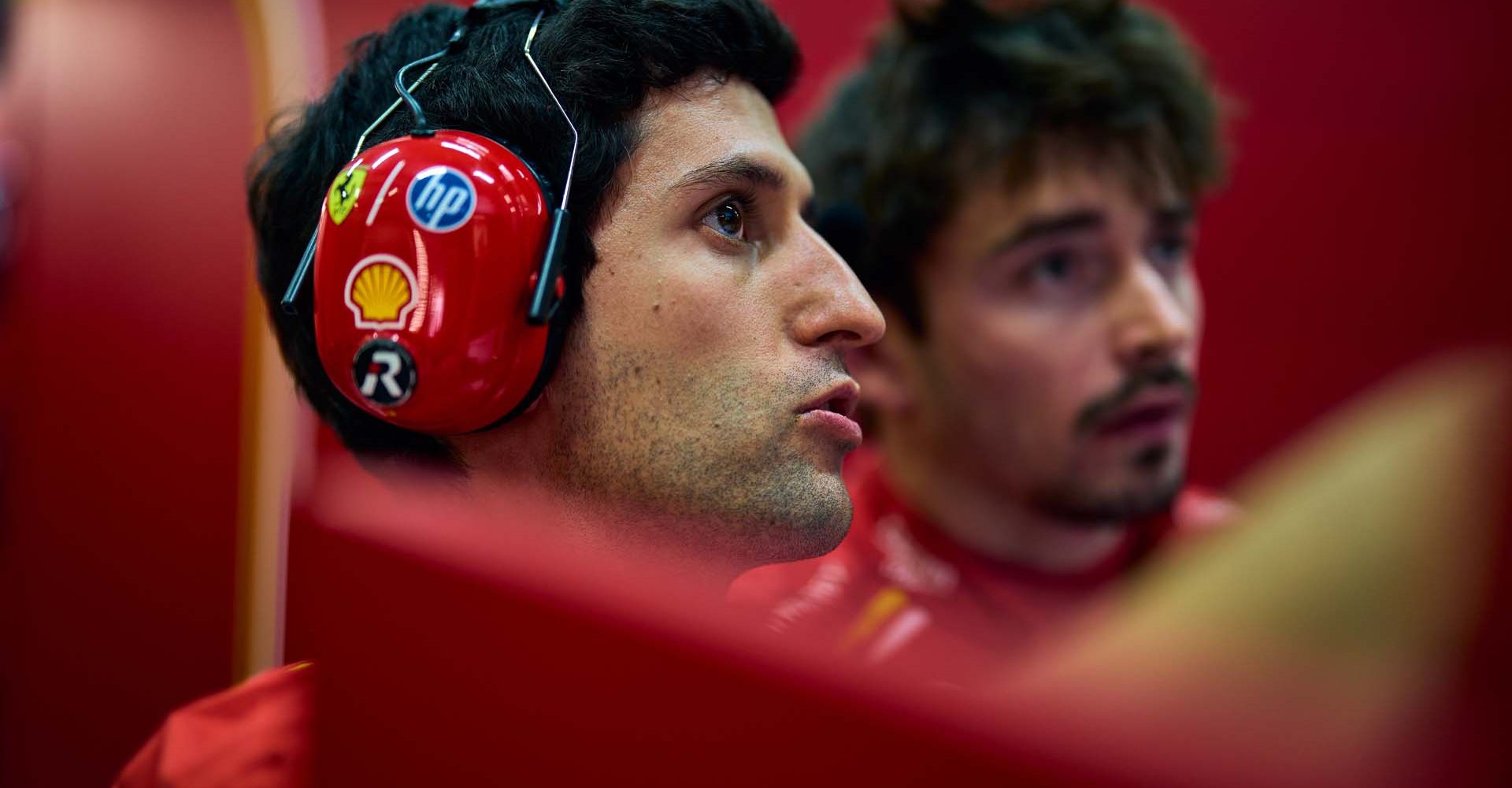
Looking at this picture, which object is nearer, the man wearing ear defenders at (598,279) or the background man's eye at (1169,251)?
the man wearing ear defenders at (598,279)

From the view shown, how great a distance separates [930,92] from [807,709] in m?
1.28

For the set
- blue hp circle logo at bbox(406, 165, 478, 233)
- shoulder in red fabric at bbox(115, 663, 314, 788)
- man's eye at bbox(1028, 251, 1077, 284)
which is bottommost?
shoulder in red fabric at bbox(115, 663, 314, 788)

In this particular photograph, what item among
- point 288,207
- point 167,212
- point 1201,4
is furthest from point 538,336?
point 1201,4

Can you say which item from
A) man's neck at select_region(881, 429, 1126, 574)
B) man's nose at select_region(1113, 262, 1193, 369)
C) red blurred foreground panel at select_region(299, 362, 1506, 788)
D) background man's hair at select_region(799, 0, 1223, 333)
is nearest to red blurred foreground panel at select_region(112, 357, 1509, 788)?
red blurred foreground panel at select_region(299, 362, 1506, 788)

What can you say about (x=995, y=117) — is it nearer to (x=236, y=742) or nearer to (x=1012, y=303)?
(x=1012, y=303)

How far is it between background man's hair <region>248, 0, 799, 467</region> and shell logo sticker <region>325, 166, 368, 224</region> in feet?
0.35

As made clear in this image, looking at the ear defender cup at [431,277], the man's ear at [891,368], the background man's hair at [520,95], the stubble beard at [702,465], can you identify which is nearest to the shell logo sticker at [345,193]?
the ear defender cup at [431,277]

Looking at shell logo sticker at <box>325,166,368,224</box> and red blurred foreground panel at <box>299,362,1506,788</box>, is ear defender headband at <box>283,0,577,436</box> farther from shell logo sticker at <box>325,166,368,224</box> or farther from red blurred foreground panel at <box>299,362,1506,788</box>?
red blurred foreground panel at <box>299,362,1506,788</box>

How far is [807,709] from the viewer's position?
68cm

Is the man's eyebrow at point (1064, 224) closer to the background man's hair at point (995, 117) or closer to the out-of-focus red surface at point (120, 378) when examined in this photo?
the background man's hair at point (995, 117)

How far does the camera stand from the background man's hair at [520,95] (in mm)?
935

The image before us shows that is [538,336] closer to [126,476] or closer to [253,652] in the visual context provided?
[253,652]

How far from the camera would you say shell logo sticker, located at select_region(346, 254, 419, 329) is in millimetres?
833

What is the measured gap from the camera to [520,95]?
0.94m
